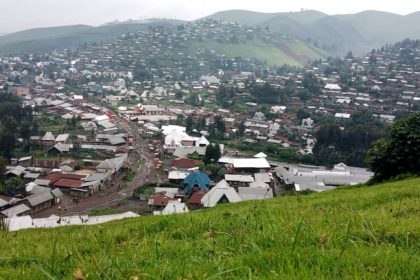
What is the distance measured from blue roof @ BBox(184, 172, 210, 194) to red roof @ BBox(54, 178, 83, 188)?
7.34 m

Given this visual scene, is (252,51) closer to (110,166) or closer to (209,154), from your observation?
(209,154)

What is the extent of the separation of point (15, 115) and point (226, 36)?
9959cm

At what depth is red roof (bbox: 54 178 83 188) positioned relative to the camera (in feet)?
89.6

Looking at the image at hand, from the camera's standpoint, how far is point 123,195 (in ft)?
84.6

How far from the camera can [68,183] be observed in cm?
2767

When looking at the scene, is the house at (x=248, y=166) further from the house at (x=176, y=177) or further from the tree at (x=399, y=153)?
the tree at (x=399, y=153)

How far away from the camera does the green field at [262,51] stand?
12206 centimetres

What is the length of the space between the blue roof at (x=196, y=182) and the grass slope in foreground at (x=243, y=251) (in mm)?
22072

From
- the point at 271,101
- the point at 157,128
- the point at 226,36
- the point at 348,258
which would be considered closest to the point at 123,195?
the point at 157,128

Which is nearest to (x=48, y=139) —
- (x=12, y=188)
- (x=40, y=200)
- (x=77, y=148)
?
(x=77, y=148)

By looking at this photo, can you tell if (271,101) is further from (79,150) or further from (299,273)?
(299,273)

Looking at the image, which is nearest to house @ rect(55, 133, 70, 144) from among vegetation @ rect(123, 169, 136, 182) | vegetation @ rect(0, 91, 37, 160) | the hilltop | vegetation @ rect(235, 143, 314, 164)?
vegetation @ rect(0, 91, 37, 160)

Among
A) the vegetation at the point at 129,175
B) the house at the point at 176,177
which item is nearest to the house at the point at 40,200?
the vegetation at the point at 129,175

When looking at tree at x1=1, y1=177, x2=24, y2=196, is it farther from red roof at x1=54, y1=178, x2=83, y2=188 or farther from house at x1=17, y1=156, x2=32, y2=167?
house at x1=17, y1=156, x2=32, y2=167
